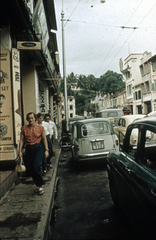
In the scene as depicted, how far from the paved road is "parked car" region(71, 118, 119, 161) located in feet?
3.30

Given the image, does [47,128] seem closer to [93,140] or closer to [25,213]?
[93,140]

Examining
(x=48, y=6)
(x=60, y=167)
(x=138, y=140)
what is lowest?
(x=60, y=167)

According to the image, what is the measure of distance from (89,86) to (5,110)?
271 feet

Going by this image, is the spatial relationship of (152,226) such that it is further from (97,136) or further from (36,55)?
(36,55)

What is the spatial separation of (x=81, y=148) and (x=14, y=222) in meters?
4.29

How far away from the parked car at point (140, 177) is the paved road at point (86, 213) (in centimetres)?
47

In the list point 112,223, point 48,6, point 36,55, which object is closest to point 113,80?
point 48,6

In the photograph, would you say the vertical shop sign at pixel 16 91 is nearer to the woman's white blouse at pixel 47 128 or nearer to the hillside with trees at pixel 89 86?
the woman's white blouse at pixel 47 128

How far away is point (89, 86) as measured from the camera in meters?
87.6

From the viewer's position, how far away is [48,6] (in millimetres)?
15562

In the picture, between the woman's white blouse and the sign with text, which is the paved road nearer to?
the woman's white blouse

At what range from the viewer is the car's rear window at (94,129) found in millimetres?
7914

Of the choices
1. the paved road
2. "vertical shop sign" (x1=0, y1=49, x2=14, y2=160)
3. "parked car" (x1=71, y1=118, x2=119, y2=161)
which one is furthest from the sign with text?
the paved road

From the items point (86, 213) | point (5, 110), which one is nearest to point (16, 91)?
point (5, 110)
